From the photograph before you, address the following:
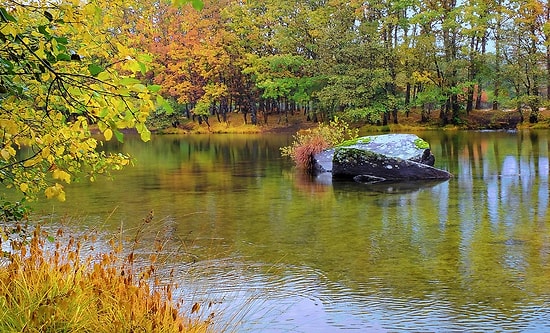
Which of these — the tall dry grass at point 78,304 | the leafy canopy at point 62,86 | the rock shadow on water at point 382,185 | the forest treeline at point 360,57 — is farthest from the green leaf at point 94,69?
the forest treeline at point 360,57

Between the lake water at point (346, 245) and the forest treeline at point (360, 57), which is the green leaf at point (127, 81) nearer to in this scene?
the lake water at point (346, 245)

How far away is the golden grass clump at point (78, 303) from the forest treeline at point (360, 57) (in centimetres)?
3050

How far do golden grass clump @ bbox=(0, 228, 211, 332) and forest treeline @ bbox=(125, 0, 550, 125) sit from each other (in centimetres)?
3050

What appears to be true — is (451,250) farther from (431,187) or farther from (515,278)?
(431,187)

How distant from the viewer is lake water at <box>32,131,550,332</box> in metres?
5.02

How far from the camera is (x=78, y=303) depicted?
3.59 m

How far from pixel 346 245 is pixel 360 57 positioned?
1258 inches

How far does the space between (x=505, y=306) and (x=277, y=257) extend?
8.70ft

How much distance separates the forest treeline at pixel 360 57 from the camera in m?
36.8

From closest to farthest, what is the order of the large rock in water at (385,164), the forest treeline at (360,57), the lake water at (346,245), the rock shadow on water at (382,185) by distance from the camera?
the lake water at (346,245), the rock shadow on water at (382,185), the large rock in water at (385,164), the forest treeline at (360,57)

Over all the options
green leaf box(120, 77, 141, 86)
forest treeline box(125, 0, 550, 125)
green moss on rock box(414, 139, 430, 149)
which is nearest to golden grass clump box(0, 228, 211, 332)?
green leaf box(120, 77, 141, 86)

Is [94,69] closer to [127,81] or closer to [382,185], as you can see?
[127,81]

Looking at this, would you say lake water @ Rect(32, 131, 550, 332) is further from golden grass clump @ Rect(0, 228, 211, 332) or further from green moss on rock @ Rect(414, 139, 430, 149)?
green moss on rock @ Rect(414, 139, 430, 149)

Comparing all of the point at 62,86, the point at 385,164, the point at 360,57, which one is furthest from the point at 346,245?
the point at 360,57
